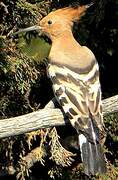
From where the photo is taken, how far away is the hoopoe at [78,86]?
3.96 metres

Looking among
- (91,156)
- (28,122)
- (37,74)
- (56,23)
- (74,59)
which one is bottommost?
(91,156)

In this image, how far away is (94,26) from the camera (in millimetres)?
5426

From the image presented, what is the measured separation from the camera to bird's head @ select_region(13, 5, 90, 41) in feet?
16.0

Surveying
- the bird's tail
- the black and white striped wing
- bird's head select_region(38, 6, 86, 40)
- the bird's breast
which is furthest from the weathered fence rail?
bird's head select_region(38, 6, 86, 40)

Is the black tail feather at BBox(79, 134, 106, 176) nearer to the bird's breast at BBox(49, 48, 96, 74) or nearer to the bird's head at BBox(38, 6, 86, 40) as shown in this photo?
the bird's breast at BBox(49, 48, 96, 74)

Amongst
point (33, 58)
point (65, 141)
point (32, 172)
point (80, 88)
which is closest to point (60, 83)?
point (80, 88)

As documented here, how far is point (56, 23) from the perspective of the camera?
16.0 ft

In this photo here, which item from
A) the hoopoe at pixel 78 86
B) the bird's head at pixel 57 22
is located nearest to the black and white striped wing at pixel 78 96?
the hoopoe at pixel 78 86

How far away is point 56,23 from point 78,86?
89 cm

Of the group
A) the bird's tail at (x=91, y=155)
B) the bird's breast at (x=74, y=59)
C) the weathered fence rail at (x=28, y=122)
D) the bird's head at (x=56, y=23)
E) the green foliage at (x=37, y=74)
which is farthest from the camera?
the green foliage at (x=37, y=74)

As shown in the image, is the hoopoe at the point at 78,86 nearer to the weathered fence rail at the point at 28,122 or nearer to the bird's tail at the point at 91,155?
the bird's tail at the point at 91,155

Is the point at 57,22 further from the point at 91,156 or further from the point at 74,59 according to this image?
the point at 91,156

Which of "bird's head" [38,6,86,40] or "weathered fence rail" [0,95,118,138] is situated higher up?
"bird's head" [38,6,86,40]

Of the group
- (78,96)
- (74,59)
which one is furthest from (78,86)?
(74,59)
